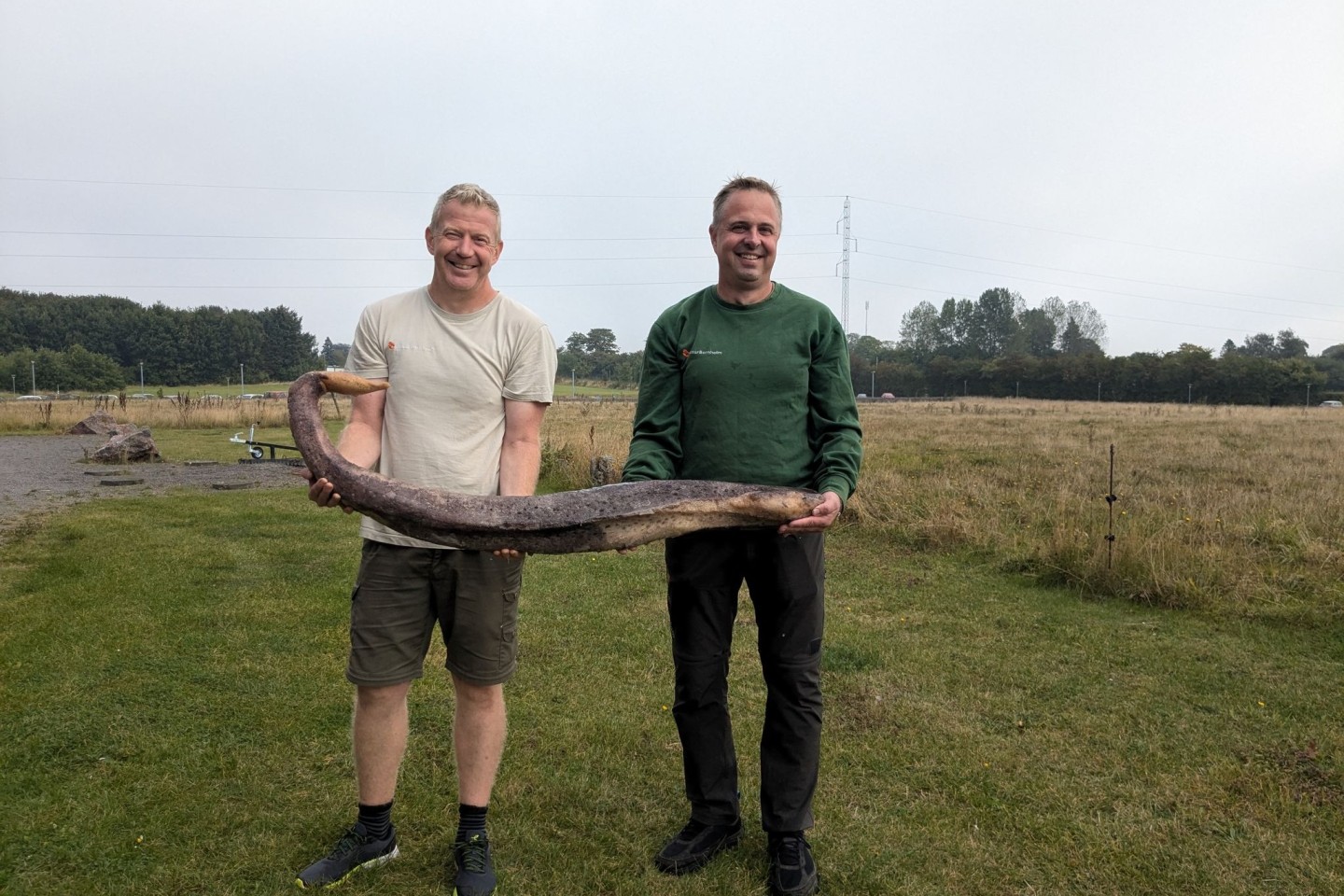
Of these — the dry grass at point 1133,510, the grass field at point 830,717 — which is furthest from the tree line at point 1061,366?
the grass field at point 830,717

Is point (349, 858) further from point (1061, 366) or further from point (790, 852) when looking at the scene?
point (1061, 366)

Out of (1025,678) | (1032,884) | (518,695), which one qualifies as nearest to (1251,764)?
(1025,678)

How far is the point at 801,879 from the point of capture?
3.35m

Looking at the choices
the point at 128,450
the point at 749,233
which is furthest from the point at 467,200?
the point at 128,450

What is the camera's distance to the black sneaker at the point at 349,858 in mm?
3311

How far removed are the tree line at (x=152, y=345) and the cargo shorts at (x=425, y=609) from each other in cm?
6992

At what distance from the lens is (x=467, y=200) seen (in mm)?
3045

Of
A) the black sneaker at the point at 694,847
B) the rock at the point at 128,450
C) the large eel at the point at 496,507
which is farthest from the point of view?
the rock at the point at 128,450

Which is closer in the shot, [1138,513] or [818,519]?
[818,519]

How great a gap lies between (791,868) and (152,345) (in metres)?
82.8

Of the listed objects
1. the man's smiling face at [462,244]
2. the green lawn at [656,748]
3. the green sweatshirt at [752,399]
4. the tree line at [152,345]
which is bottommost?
the green lawn at [656,748]

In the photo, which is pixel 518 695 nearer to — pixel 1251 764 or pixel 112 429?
pixel 1251 764

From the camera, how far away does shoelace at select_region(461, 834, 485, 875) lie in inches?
132

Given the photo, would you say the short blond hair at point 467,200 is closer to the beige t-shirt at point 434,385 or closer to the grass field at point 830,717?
the beige t-shirt at point 434,385
